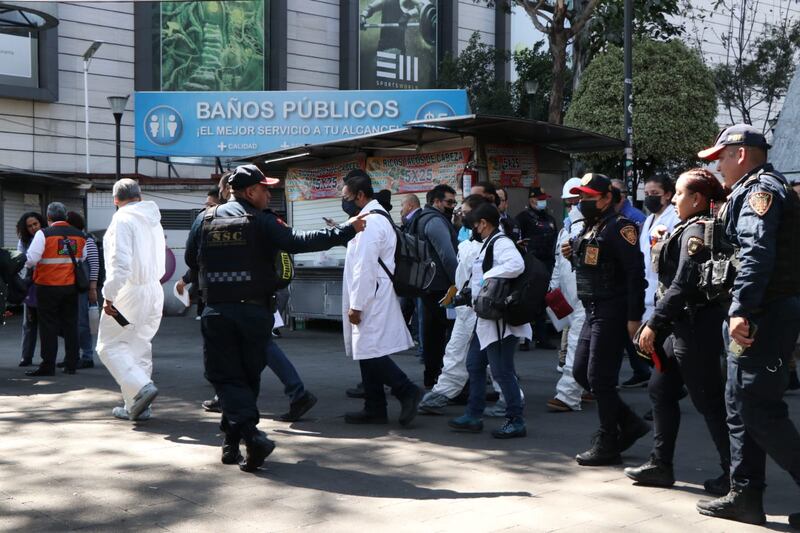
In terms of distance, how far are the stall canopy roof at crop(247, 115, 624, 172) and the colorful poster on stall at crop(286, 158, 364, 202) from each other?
217mm

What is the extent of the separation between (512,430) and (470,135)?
7562mm

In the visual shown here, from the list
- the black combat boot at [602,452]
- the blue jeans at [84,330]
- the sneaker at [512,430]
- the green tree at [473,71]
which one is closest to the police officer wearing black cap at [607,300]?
the black combat boot at [602,452]

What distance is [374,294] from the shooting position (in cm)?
760

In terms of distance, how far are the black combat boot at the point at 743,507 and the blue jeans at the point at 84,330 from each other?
8.51 m

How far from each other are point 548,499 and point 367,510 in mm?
983

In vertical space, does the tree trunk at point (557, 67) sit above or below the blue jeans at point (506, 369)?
above

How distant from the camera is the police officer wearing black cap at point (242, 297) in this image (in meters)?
6.13

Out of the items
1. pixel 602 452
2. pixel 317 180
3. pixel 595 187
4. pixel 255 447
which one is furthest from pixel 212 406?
pixel 317 180

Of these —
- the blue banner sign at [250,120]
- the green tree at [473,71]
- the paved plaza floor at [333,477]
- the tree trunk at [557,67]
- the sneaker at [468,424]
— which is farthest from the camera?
the green tree at [473,71]

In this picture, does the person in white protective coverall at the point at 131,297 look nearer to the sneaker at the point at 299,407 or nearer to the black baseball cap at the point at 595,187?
the sneaker at the point at 299,407

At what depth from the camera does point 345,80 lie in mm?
35781

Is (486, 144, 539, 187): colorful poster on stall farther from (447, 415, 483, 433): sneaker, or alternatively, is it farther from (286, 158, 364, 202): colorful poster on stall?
(447, 415, 483, 433): sneaker

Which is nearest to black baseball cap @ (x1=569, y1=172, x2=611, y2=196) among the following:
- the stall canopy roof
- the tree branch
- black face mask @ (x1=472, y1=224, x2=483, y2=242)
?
black face mask @ (x1=472, y1=224, x2=483, y2=242)

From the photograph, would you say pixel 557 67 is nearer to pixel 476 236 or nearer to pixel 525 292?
pixel 476 236
